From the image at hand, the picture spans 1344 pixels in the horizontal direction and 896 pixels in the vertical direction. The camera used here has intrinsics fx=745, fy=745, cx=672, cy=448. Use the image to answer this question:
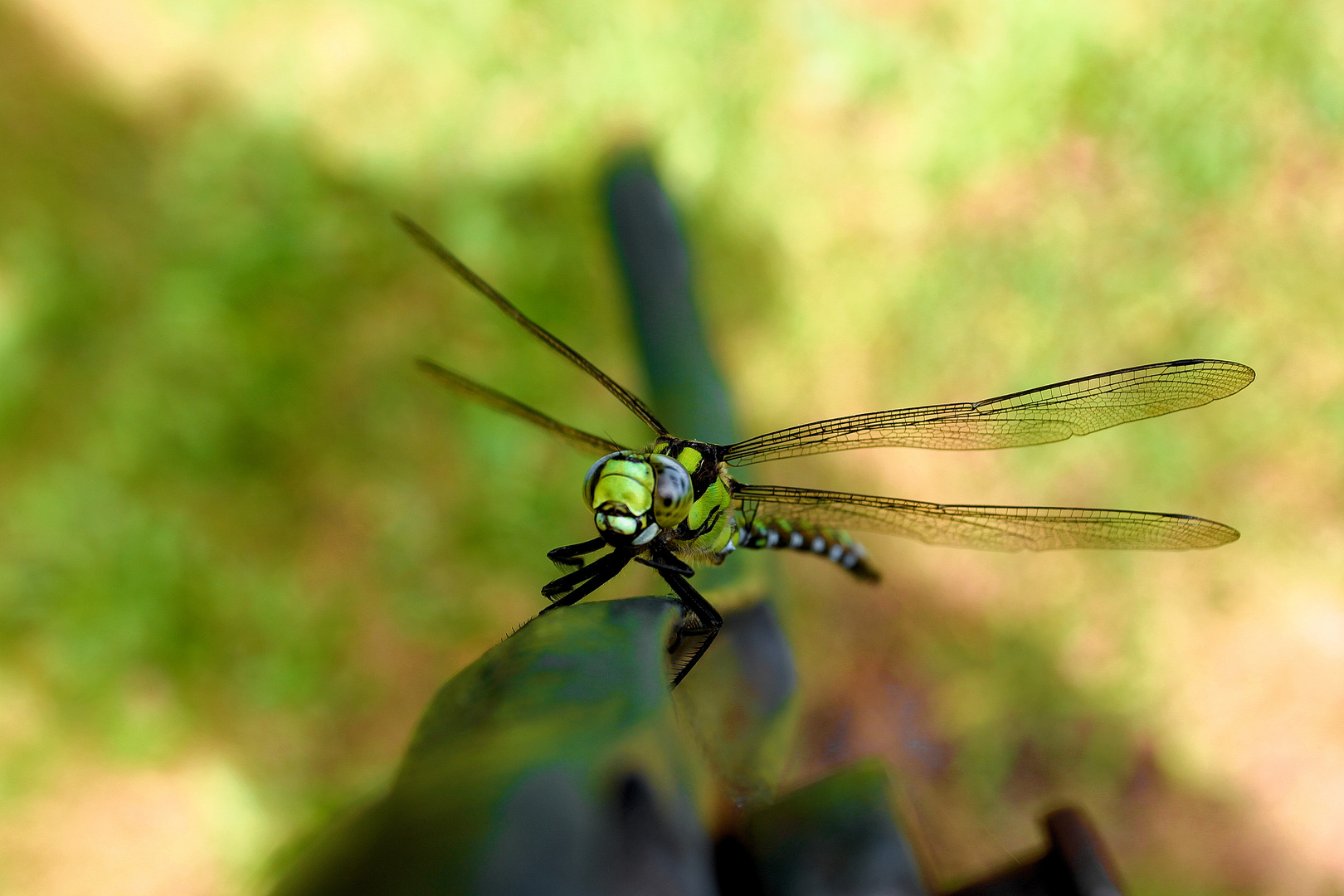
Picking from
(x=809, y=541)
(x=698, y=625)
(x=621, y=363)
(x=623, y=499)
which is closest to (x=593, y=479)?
(x=623, y=499)

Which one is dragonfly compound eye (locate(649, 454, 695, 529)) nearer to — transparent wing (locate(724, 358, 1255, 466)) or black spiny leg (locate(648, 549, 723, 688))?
black spiny leg (locate(648, 549, 723, 688))

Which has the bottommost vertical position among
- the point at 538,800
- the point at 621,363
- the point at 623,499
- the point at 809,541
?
the point at 538,800

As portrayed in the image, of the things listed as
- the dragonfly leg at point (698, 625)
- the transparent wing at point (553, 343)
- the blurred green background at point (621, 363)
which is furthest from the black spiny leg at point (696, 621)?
the blurred green background at point (621, 363)

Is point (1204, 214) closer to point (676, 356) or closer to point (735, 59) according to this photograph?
point (735, 59)

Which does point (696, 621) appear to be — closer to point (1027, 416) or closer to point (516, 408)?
point (516, 408)

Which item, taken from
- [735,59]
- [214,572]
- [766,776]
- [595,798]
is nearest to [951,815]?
[766,776]

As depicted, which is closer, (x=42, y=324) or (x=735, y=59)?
(x=42, y=324)

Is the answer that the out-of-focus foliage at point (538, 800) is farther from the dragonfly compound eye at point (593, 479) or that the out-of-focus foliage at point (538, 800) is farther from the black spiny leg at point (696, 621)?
the dragonfly compound eye at point (593, 479)
